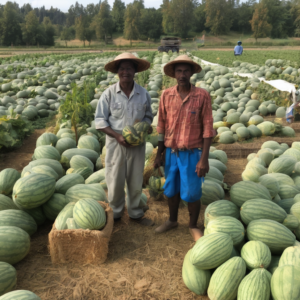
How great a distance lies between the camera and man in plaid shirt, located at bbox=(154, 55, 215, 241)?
3.17 metres

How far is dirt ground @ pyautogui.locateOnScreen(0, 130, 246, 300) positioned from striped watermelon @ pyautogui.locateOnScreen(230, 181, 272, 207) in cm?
71

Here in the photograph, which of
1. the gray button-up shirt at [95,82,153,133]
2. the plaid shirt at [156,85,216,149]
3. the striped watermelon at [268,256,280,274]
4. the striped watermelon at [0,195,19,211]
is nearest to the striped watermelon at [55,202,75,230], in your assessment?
the striped watermelon at [0,195,19,211]

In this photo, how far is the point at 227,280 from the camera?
2.48 metres

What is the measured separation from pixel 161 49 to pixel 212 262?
3028 cm

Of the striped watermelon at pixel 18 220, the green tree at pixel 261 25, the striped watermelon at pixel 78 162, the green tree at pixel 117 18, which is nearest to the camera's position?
the striped watermelon at pixel 18 220

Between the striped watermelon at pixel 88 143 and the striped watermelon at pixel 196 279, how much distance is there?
360cm

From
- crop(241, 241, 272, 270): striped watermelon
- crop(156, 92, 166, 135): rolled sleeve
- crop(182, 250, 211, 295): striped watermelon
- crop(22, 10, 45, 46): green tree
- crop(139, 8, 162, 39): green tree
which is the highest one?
crop(139, 8, 162, 39): green tree

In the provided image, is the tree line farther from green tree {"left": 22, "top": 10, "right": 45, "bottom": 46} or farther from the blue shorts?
the blue shorts

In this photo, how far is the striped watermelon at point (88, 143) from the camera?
5770mm

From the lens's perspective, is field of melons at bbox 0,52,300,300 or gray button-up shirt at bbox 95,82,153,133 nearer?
field of melons at bbox 0,52,300,300

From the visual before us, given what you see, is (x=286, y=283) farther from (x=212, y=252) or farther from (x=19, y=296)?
(x=19, y=296)

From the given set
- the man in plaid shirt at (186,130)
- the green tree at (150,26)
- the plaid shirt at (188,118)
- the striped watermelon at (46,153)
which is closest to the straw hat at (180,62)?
the man in plaid shirt at (186,130)

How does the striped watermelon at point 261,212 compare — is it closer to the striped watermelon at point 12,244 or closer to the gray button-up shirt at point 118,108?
the gray button-up shirt at point 118,108

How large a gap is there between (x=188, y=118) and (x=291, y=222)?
1625 millimetres
